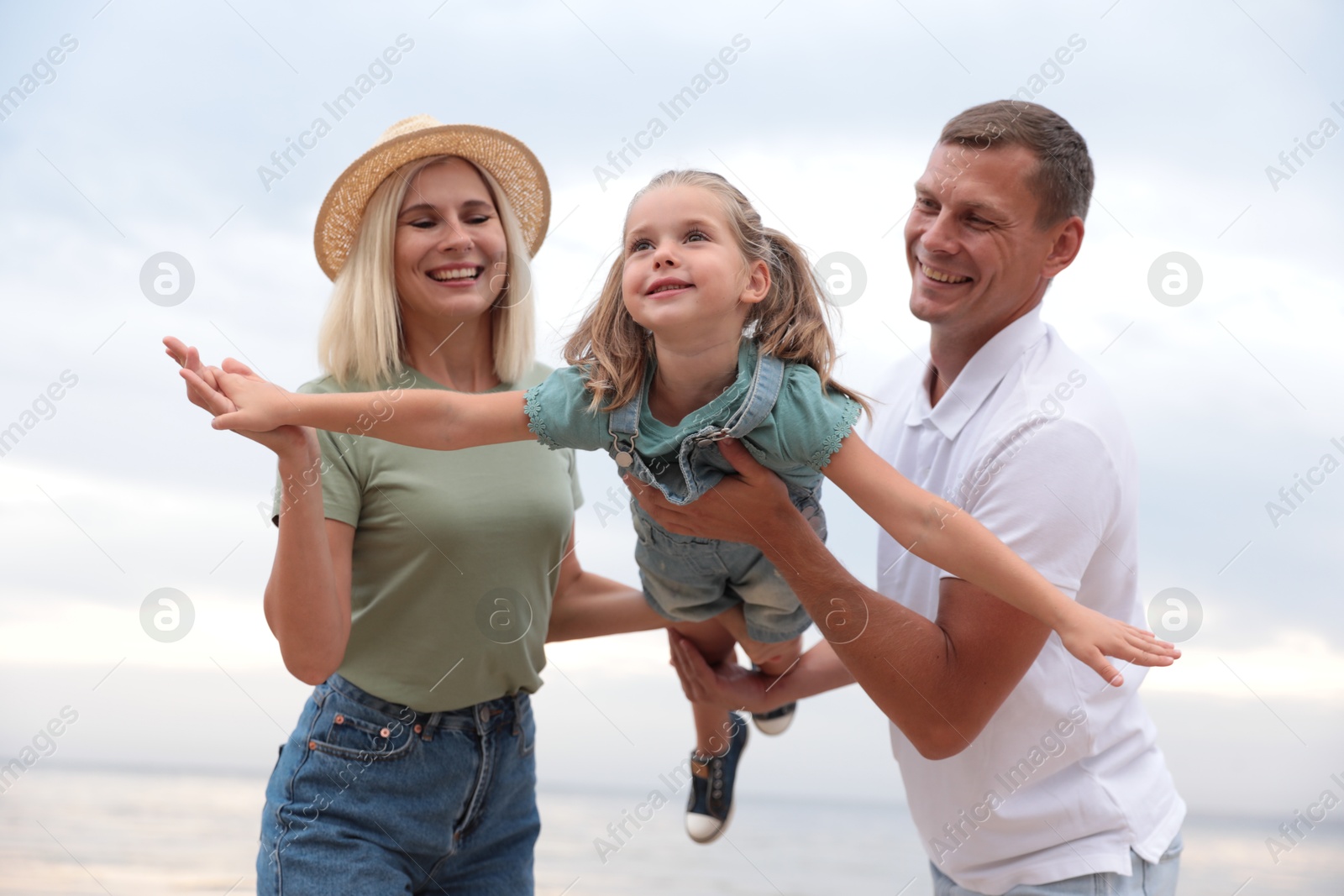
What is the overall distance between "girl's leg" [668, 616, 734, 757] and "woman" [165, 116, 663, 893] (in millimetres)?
494

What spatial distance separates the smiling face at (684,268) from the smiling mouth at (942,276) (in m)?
0.50

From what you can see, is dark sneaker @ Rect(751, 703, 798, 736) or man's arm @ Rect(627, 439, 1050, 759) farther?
dark sneaker @ Rect(751, 703, 798, 736)

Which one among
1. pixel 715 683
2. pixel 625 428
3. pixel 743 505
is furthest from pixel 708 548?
pixel 715 683

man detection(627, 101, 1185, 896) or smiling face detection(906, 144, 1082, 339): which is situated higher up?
smiling face detection(906, 144, 1082, 339)

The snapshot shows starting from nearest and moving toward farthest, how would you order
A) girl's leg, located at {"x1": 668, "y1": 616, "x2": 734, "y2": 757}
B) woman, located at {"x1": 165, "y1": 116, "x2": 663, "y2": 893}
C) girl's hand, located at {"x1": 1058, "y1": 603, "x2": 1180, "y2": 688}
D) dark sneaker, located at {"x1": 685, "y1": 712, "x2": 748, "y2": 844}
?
girl's hand, located at {"x1": 1058, "y1": 603, "x2": 1180, "y2": 688} < woman, located at {"x1": 165, "y1": 116, "x2": 663, "y2": 893} < girl's leg, located at {"x1": 668, "y1": 616, "x2": 734, "y2": 757} < dark sneaker, located at {"x1": 685, "y1": 712, "x2": 748, "y2": 844}

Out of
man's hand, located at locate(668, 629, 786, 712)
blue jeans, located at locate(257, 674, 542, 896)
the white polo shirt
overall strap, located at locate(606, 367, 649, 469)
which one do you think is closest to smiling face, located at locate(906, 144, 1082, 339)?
the white polo shirt

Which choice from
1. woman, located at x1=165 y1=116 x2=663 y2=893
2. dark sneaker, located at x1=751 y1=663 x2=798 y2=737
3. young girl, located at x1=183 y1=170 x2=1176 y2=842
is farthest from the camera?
dark sneaker, located at x1=751 y1=663 x2=798 y2=737

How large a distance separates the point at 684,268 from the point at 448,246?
1.82 ft

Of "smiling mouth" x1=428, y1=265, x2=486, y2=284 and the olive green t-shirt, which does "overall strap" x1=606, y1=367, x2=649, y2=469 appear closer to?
the olive green t-shirt

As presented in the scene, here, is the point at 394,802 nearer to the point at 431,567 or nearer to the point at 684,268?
the point at 431,567

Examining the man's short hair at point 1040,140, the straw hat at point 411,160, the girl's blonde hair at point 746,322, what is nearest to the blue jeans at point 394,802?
the girl's blonde hair at point 746,322

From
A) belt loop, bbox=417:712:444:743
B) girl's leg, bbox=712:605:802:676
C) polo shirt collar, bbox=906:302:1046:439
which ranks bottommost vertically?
belt loop, bbox=417:712:444:743

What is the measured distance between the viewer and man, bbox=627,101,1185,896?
202 cm

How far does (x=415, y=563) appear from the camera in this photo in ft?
6.84
